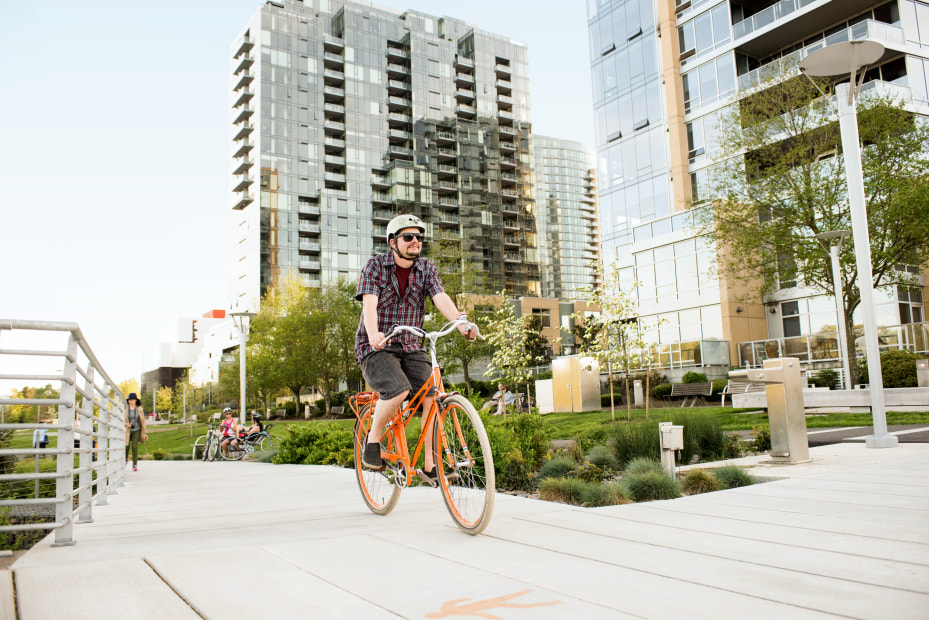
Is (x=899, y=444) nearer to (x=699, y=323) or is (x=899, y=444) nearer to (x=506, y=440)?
(x=506, y=440)

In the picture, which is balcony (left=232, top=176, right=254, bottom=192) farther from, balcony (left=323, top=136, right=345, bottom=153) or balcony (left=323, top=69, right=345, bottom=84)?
balcony (left=323, top=69, right=345, bottom=84)

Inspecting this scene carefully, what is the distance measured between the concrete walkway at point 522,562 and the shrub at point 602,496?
557mm

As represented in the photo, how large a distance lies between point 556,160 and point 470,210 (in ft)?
260

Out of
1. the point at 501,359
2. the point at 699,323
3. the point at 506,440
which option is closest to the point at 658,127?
the point at 699,323

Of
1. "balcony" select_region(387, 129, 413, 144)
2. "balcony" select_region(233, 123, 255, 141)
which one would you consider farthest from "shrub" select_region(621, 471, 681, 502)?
"balcony" select_region(387, 129, 413, 144)

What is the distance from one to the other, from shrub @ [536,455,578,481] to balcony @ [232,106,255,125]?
3364 inches

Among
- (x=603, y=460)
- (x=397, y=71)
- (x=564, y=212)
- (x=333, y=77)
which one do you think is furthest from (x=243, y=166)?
(x=564, y=212)

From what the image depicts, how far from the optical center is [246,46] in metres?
Result: 85.5

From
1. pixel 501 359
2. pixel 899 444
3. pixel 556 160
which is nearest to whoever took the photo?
pixel 899 444

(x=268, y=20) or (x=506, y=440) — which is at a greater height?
(x=268, y=20)

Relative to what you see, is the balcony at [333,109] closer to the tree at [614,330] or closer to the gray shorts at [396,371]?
the tree at [614,330]

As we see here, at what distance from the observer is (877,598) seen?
2553mm

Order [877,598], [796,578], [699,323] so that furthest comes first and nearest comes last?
[699,323] < [796,578] < [877,598]

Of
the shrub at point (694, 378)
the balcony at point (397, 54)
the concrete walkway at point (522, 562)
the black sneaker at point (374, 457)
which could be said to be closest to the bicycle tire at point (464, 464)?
the concrete walkway at point (522, 562)
